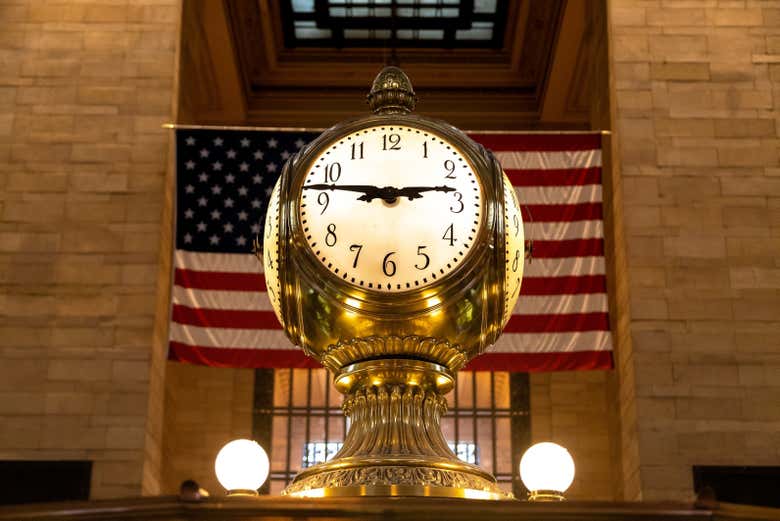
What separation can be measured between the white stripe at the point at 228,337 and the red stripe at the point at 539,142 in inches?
82.0

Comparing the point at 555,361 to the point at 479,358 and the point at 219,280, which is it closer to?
the point at 479,358

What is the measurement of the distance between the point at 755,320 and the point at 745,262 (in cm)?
46

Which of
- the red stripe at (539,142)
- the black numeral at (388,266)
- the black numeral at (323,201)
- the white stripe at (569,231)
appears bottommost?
the black numeral at (388,266)

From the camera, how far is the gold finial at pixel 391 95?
60.0 inches

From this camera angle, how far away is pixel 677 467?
355 inches

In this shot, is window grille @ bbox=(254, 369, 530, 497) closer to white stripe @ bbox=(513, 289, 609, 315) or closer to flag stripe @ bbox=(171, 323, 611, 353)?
flag stripe @ bbox=(171, 323, 611, 353)

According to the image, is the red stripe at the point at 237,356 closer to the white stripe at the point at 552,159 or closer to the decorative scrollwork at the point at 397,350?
the white stripe at the point at 552,159

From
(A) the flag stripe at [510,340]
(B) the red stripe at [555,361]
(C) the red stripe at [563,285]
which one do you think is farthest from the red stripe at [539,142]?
(B) the red stripe at [555,361]

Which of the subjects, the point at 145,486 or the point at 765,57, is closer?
the point at 145,486

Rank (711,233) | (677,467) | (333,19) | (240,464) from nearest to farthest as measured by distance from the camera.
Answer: (240,464), (677,467), (711,233), (333,19)

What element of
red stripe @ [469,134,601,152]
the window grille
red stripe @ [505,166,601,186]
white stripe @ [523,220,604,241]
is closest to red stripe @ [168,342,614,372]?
white stripe @ [523,220,604,241]

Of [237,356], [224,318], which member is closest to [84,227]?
[224,318]

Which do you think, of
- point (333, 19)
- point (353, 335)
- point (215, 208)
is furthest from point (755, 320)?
point (353, 335)

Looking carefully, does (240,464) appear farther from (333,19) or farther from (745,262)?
(333,19)
